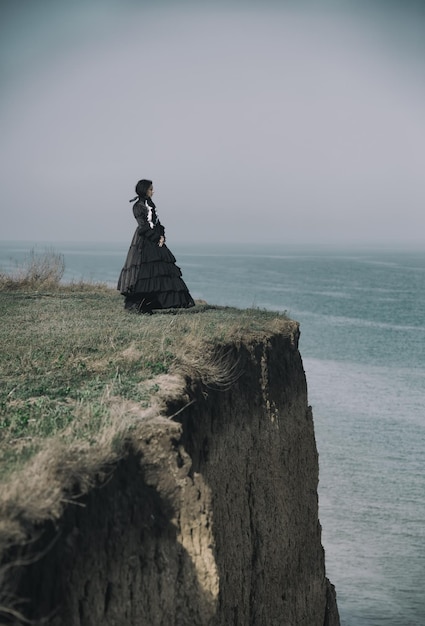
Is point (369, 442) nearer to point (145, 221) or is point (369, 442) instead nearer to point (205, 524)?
point (145, 221)

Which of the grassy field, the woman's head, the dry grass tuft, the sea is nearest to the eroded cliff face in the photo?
the dry grass tuft

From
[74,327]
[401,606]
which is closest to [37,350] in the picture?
[74,327]

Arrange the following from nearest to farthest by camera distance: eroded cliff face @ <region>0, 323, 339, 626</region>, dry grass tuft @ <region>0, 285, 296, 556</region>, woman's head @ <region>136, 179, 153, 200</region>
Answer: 1. eroded cliff face @ <region>0, 323, 339, 626</region>
2. dry grass tuft @ <region>0, 285, 296, 556</region>
3. woman's head @ <region>136, 179, 153, 200</region>

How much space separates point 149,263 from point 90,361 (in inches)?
185

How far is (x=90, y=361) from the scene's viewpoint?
11875 mm

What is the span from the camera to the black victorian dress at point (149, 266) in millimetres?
16250

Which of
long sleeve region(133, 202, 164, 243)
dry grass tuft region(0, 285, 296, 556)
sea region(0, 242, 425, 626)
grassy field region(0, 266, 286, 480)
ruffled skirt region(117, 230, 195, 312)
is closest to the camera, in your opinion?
dry grass tuft region(0, 285, 296, 556)

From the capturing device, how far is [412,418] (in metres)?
39.8

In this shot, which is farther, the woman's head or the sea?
the sea

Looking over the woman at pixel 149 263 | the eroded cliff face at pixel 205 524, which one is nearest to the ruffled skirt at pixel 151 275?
the woman at pixel 149 263

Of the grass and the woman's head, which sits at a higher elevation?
the woman's head

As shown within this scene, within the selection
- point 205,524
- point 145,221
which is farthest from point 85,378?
point 145,221

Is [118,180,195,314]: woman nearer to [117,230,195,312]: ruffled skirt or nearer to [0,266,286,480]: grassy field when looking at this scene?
[117,230,195,312]: ruffled skirt

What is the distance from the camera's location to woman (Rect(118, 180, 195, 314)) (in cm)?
1623
